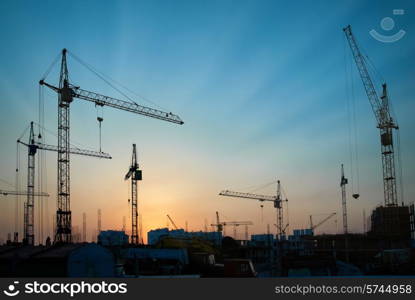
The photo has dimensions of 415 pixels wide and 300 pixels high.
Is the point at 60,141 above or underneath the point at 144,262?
above

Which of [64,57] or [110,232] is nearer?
[64,57]

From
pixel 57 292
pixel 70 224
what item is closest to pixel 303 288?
pixel 57 292

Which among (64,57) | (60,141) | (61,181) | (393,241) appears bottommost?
(393,241)

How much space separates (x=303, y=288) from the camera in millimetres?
19828

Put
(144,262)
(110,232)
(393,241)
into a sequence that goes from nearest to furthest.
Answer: (144,262) → (393,241) → (110,232)

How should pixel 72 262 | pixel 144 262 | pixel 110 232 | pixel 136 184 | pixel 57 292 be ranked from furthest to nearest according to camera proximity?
pixel 110 232, pixel 136 184, pixel 144 262, pixel 72 262, pixel 57 292

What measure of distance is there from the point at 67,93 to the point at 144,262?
2218 inches

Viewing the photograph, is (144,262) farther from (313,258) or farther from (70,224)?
(70,224)

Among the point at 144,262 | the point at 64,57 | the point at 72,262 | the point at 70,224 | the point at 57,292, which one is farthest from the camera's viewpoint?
the point at 64,57

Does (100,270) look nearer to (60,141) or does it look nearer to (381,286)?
(381,286)

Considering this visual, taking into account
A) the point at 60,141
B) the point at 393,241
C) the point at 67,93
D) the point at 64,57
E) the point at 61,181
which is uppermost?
the point at 64,57

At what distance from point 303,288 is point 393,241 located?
293ft

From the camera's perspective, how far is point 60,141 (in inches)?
3644

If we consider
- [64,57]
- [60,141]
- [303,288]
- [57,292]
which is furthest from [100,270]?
[64,57]
